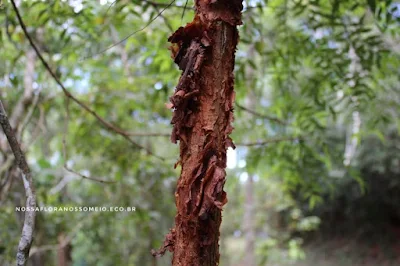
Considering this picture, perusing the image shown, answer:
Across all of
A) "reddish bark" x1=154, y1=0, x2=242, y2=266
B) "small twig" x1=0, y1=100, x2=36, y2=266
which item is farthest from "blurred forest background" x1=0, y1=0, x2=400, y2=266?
"small twig" x1=0, y1=100, x2=36, y2=266

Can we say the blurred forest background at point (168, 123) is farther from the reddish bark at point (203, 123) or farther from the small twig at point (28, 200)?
the small twig at point (28, 200)

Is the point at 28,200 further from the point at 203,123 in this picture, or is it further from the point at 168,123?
the point at 168,123

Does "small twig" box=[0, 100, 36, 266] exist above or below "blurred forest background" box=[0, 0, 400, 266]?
below

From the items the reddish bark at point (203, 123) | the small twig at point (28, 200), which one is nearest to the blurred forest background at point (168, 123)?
the reddish bark at point (203, 123)

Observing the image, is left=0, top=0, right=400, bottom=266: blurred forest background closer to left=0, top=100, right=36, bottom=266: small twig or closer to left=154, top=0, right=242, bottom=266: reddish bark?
left=154, top=0, right=242, bottom=266: reddish bark

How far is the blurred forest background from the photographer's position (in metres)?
1.38

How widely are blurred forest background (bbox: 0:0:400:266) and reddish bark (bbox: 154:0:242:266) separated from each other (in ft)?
0.36

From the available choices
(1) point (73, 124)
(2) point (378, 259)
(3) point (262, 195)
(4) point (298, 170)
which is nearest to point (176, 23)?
(4) point (298, 170)

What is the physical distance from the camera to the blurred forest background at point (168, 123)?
4.53 feet

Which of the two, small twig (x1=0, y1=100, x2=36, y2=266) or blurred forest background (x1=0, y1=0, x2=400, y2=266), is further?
blurred forest background (x1=0, y1=0, x2=400, y2=266)

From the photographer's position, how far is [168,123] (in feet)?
9.57

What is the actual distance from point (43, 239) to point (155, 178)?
80cm

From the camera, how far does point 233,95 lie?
2.02 feet

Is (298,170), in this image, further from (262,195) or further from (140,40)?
(262,195)
